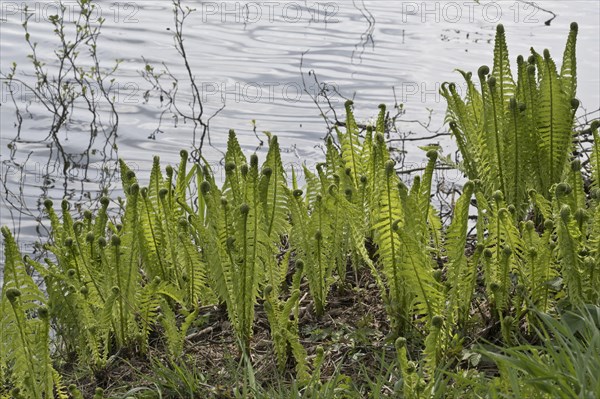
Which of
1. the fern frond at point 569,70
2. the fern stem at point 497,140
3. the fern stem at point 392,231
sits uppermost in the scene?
the fern frond at point 569,70

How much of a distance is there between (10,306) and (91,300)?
480 mm

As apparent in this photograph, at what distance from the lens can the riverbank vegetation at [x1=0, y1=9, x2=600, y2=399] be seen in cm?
340

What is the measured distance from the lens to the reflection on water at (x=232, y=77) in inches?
313

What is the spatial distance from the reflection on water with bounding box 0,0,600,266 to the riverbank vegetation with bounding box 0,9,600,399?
2230 millimetres

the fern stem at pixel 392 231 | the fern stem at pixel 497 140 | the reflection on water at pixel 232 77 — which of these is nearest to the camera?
the fern stem at pixel 392 231

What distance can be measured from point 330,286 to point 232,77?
5.38m

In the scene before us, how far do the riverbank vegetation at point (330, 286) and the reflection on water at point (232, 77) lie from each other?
2230mm

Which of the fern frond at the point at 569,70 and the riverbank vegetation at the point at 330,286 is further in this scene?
the fern frond at the point at 569,70

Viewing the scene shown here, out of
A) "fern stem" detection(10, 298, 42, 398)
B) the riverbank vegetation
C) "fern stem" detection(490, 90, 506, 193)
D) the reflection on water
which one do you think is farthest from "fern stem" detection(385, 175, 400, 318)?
the reflection on water

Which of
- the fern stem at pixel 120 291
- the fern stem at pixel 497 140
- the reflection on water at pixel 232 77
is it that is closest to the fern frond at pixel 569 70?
the fern stem at pixel 497 140

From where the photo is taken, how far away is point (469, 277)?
11.9 feet

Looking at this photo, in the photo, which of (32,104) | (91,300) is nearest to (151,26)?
(32,104)

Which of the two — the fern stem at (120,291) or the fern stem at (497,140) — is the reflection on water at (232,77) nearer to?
the fern stem at (497,140)

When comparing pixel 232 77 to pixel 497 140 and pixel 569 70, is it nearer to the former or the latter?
pixel 569 70
